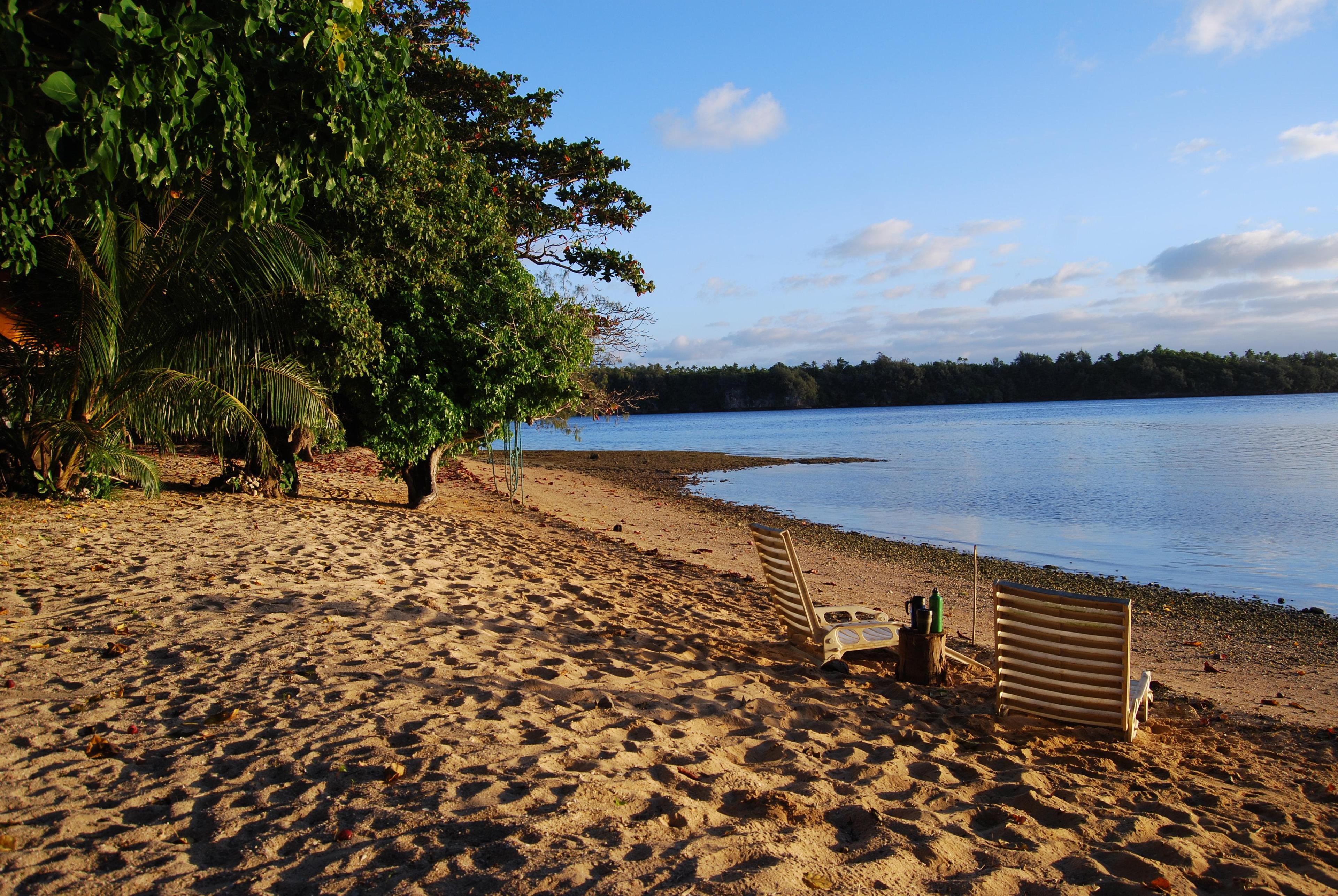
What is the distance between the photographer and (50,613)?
5258 mm

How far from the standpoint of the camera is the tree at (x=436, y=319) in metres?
10.0

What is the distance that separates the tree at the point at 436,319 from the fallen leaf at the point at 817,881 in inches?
335

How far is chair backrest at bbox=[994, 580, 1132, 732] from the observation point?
4293 millimetres

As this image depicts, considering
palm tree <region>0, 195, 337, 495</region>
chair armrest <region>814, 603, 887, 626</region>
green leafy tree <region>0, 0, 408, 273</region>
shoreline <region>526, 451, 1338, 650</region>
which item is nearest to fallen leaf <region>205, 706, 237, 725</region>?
green leafy tree <region>0, 0, 408, 273</region>

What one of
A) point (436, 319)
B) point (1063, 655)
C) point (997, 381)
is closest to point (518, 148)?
point (436, 319)

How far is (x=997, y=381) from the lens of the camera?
98.9 m

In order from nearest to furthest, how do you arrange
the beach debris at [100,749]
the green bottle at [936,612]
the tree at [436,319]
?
the beach debris at [100,749]
the green bottle at [936,612]
the tree at [436,319]

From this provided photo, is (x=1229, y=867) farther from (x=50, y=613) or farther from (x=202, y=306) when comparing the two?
(x=202, y=306)

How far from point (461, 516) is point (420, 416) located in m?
1.94

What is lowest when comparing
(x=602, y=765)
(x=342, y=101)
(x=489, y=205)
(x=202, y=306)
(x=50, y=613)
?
(x=602, y=765)

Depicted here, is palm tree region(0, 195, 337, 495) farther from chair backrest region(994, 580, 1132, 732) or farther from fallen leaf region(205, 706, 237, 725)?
chair backrest region(994, 580, 1132, 732)

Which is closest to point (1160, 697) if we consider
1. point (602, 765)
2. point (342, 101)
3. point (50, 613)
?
point (602, 765)

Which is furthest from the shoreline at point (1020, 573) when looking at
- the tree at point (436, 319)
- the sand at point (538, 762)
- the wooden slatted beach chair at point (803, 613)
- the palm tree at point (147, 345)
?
the palm tree at point (147, 345)

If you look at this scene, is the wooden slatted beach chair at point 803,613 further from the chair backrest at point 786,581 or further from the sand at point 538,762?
the sand at point 538,762
